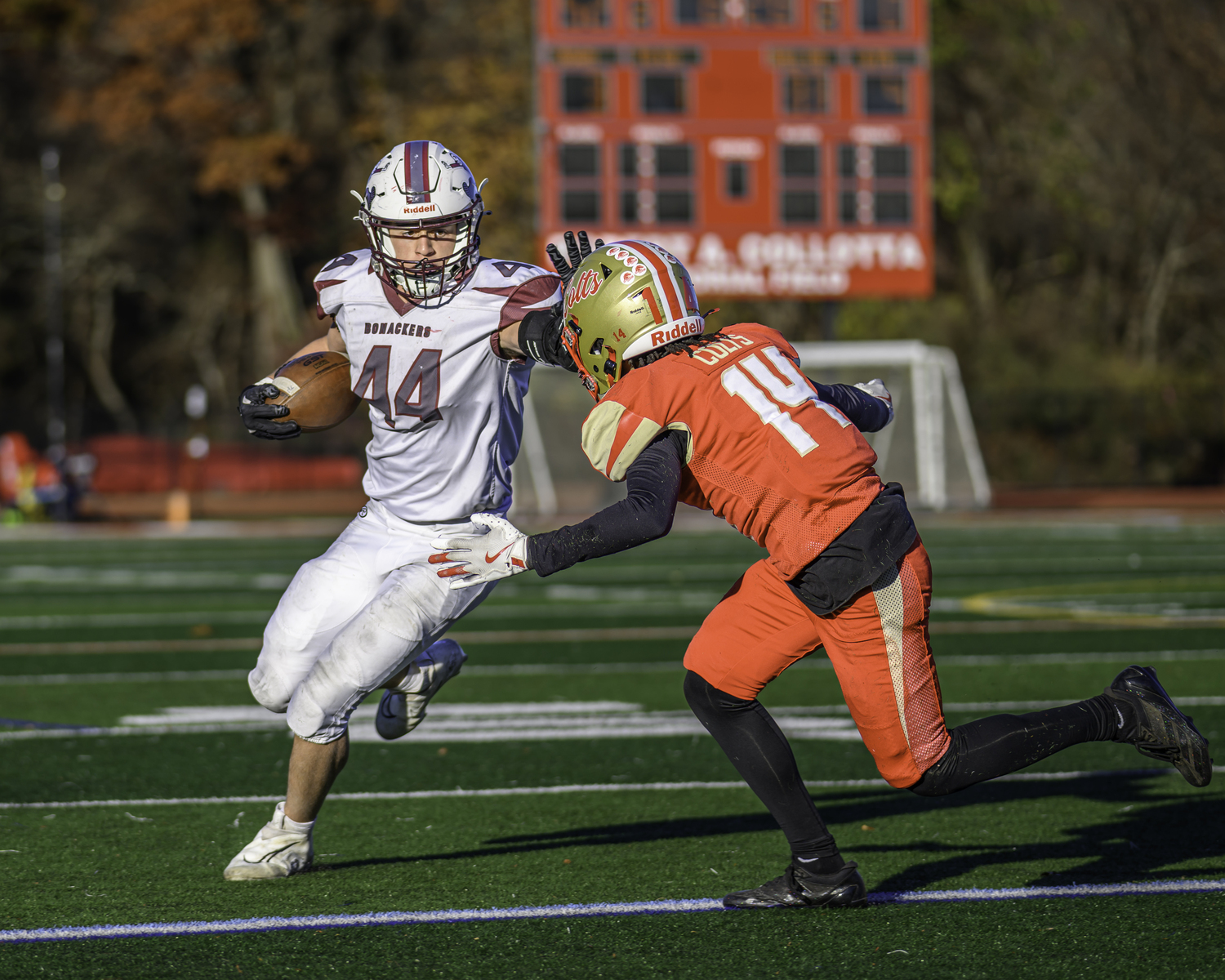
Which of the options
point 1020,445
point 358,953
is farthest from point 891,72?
point 358,953

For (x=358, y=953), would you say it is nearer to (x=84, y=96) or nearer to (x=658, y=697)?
(x=658, y=697)

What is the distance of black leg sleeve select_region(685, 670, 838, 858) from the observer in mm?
4066

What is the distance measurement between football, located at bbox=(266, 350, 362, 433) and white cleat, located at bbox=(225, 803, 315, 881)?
1024 mm

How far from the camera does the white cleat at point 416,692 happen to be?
4797 mm

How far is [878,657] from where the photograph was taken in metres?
3.91

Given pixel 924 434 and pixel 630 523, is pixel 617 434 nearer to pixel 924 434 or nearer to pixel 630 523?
pixel 630 523

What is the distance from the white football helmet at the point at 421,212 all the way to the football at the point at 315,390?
0.28 meters

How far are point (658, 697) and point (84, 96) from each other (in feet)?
101

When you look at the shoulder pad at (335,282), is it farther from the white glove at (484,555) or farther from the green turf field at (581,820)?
the green turf field at (581,820)

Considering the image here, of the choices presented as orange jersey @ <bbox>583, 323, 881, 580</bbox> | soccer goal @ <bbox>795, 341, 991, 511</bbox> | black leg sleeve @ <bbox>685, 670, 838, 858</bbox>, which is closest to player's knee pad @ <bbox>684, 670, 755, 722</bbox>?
black leg sleeve @ <bbox>685, 670, 838, 858</bbox>

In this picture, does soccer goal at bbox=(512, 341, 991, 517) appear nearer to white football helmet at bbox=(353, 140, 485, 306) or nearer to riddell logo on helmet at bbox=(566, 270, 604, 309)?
white football helmet at bbox=(353, 140, 485, 306)

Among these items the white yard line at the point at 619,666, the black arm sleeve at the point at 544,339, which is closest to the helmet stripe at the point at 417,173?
the black arm sleeve at the point at 544,339

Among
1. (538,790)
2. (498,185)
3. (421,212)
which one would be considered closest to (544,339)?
(421,212)

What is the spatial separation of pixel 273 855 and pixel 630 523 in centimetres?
153
